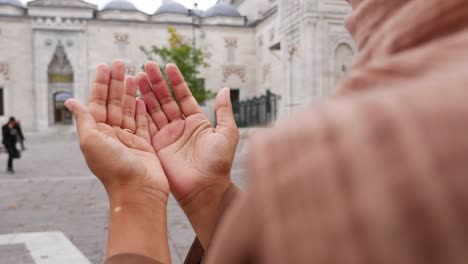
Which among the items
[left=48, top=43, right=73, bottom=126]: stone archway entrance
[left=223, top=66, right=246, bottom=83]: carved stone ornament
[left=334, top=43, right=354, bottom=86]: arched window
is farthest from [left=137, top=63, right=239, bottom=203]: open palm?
[left=223, top=66, right=246, bottom=83]: carved stone ornament

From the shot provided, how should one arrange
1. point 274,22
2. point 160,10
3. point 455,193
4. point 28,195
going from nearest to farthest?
point 455,193 < point 28,195 < point 274,22 < point 160,10

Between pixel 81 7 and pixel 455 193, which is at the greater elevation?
pixel 81 7

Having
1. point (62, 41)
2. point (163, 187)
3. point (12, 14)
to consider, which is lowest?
point (163, 187)

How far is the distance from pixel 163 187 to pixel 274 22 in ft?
96.9

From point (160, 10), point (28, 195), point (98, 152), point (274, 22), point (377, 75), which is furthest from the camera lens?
point (160, 10)

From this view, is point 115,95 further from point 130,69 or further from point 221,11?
point 221,11

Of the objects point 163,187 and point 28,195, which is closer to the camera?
point 163,187

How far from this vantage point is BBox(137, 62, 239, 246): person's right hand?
4.38 ft

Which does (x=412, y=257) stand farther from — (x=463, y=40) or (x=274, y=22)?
(x=274, y=22)

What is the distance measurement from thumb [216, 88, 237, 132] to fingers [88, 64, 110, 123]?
397mm

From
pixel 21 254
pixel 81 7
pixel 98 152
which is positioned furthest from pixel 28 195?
pixel 81 7

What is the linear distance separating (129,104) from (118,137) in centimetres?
17

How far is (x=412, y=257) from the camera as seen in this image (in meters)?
0.28

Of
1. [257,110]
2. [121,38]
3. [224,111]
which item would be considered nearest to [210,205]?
[224,111]
